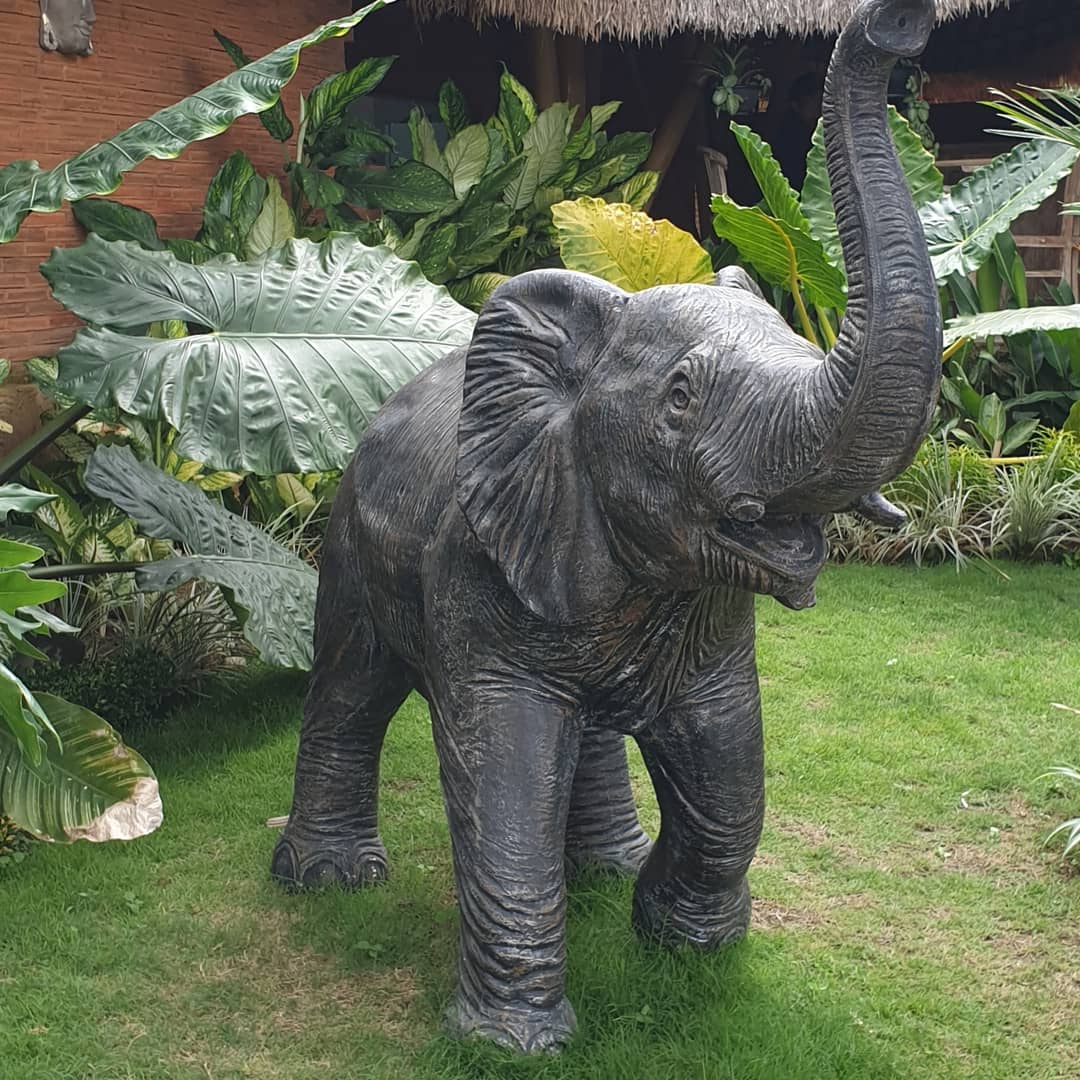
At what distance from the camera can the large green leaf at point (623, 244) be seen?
6.78 metres

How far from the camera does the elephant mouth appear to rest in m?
2.17

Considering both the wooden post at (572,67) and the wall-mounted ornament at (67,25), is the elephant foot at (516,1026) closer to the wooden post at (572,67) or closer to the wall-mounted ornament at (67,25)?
the wall-mounted ornament at (67,25)

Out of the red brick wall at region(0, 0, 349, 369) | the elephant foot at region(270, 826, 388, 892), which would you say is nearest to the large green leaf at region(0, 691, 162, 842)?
the elephant foot at region(270, 826, 388, 892)

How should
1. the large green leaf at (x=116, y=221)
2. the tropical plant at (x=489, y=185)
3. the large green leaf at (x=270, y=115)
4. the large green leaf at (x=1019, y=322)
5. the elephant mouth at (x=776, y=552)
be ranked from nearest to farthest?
the elephant mouth at (x=776, y=552)
the large green leaf at (x=1019, y=322)
the large green leaf at (x=116, y=221)
the large green leaf at (x=270, y=115)
the tropical plant at (x=489, y=185)

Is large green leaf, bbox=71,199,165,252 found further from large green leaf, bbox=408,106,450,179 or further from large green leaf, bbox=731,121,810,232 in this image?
large green leaf, bbox=731,121,810,232

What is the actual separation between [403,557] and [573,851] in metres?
1.04

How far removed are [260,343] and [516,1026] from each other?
6.47 feet

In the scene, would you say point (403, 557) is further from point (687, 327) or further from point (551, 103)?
point (551, 103)

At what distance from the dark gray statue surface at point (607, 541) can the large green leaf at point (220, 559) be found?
2.42 feet

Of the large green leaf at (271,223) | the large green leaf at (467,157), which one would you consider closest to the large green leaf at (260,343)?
the large green leaf at (271,223)

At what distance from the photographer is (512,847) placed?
2.61m

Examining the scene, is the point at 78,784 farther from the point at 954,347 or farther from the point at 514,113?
the point at 514,113

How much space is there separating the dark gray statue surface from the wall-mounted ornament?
3.60 meters

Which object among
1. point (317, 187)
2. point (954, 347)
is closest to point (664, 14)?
point (317, 187)
